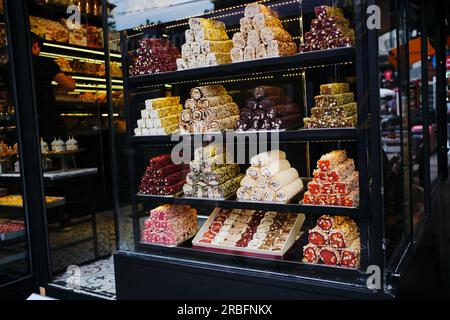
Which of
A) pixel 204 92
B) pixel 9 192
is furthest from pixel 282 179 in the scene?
pixel 9 192

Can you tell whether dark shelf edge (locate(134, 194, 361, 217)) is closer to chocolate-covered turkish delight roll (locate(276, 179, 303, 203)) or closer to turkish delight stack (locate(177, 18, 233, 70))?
chocolate-covered turkish delight roll (locate(276, 179, 303, 203))

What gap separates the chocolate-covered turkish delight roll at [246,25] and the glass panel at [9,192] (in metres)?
2.10

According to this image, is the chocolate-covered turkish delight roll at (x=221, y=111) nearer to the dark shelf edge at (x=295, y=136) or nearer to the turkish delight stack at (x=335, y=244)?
the dark shelf edge at (x=295, y=136)

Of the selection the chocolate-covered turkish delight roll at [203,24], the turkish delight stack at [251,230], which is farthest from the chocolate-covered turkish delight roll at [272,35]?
the turkish delight stack at [251,230]

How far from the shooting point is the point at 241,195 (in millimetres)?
2750

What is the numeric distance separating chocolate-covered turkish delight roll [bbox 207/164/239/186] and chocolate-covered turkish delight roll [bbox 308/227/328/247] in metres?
0.69

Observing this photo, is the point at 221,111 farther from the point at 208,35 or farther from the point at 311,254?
the point at 311,254

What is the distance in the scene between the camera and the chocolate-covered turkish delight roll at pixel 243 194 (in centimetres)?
273

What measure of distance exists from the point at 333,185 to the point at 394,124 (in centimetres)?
63

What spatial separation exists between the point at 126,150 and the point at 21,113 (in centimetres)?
114

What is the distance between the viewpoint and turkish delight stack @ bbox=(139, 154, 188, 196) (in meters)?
3.03

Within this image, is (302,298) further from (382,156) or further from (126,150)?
(126,150)

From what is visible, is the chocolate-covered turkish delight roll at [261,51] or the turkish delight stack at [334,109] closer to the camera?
the turkish delight stack at [334,109]
